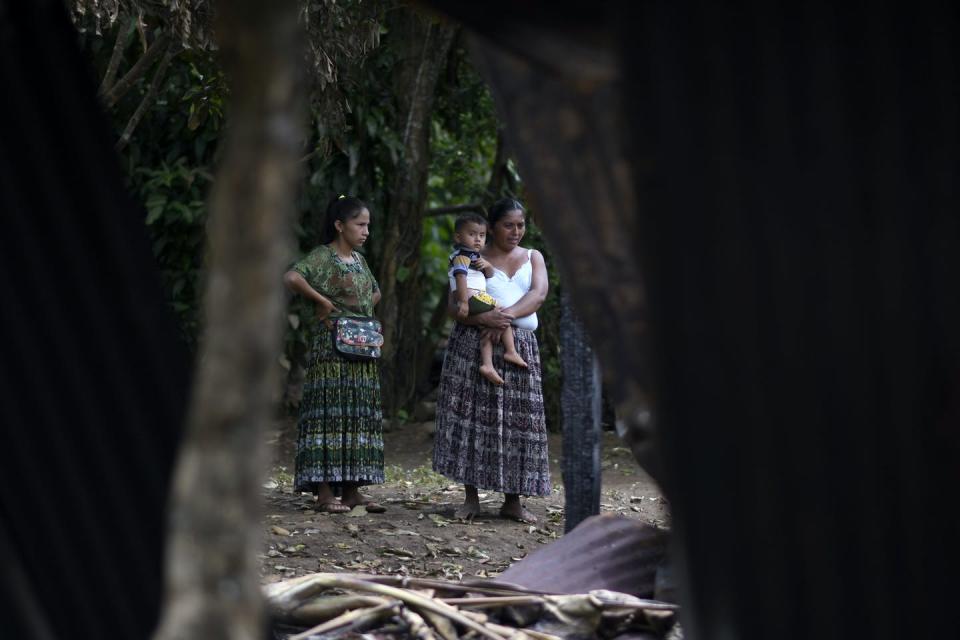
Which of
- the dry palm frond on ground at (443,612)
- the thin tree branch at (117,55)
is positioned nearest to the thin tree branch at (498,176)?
the thin tree branch at (117,55)

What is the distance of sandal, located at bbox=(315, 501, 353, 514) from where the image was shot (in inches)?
296

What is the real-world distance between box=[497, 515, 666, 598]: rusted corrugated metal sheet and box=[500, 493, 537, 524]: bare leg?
3.04m

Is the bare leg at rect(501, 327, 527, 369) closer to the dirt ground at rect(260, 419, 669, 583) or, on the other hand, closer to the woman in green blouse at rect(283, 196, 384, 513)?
the woman in green blouse at rect(283, 196, 384, 513)

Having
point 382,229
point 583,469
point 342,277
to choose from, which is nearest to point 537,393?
point 342,277

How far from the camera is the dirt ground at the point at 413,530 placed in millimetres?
6250

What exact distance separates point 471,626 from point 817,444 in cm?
168

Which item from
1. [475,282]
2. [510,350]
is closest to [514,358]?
[510,350]

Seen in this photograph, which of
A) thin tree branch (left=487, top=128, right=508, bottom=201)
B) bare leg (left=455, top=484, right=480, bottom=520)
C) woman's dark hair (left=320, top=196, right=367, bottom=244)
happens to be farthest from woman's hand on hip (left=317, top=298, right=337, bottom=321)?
thin tree branch (left=487, top=128, right=508, bottom=201)

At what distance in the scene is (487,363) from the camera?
24.5ft

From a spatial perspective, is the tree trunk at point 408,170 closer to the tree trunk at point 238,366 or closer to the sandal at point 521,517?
the sandal at point 521,517

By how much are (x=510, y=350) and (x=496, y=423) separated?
0.46 meters

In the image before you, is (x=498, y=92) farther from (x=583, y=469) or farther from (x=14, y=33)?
(x=583, y=469)

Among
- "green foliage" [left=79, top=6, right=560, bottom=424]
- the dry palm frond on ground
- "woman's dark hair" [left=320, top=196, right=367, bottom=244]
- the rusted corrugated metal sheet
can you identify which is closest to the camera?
the dry palm frond on ground

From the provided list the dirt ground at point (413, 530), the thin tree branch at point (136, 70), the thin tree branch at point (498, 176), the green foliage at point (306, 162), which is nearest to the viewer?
the dirt ground at point (413, 530)
